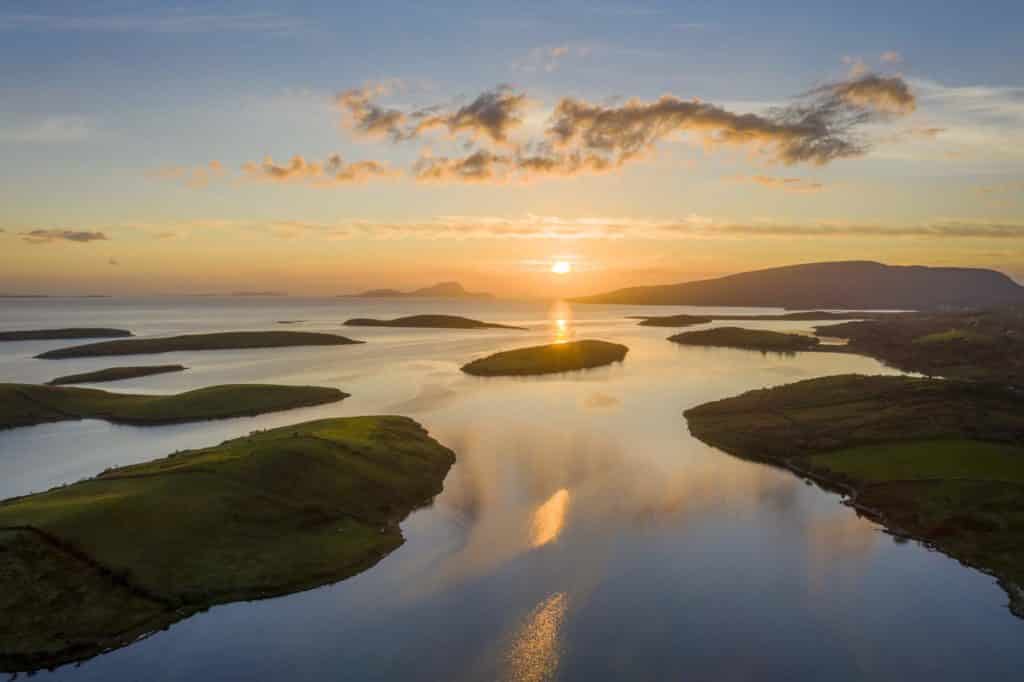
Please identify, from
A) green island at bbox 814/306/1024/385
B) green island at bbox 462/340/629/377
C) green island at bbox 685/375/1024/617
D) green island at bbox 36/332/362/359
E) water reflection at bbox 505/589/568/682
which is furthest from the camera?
green island at bbox 36/332/362/359

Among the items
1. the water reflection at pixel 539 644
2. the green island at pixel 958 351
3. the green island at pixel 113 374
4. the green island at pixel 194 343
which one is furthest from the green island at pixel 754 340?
the water reflection at pixel 539 644

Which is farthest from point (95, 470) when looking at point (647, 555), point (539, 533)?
point (647, 555)

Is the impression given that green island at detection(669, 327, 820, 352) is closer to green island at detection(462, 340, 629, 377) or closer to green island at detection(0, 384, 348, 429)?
green island at detection(462, 340, 629, 377)

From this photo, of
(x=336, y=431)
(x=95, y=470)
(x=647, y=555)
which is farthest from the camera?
(x=336, y=431)

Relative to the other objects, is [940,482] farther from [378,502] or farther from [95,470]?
[95,470]

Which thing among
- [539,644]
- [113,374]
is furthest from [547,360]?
[539,644]

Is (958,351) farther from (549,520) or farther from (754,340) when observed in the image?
(549,520)

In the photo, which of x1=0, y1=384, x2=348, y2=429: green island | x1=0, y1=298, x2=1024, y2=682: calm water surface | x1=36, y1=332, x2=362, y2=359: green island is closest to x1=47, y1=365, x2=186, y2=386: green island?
x1=0, y1=384, x2=348, y2=429: green island
